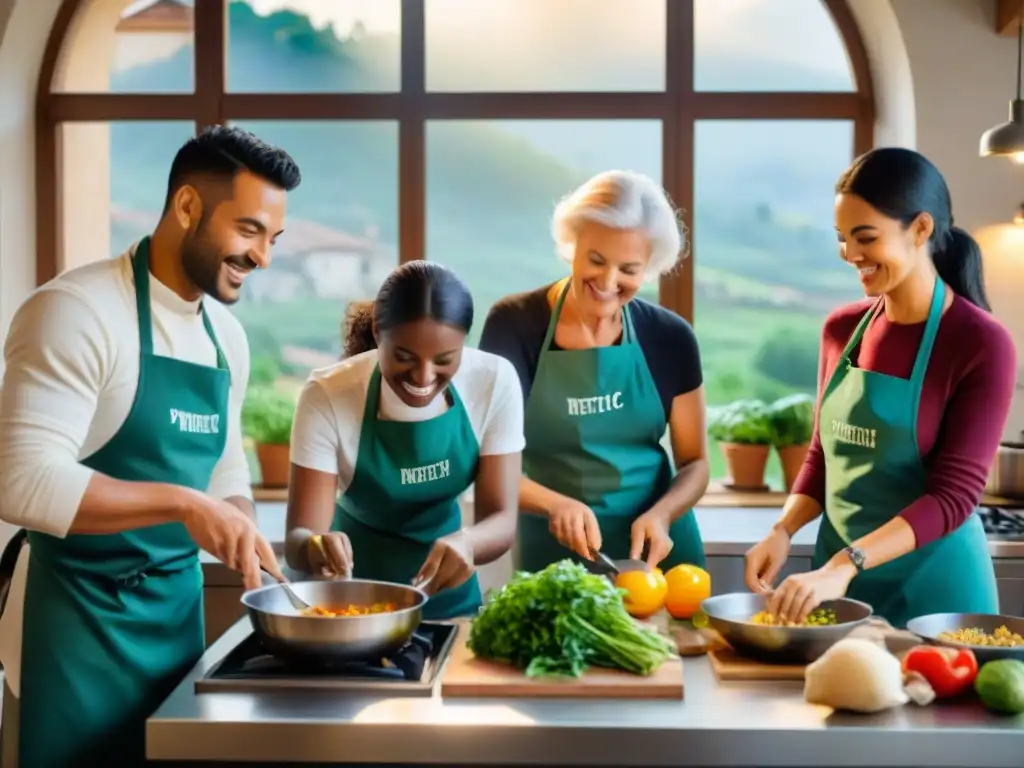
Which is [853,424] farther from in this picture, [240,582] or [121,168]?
[121,168]

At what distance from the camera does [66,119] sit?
179 inches

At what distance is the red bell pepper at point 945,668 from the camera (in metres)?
1.80

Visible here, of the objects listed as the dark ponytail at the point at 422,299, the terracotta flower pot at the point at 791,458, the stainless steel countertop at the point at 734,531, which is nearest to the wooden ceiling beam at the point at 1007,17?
the terracotta flower pot at the point at 791,458

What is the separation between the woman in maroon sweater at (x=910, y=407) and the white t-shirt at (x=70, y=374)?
4.07 ft

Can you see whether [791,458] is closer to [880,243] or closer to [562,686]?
[880,243]

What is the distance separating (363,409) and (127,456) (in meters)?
0.49

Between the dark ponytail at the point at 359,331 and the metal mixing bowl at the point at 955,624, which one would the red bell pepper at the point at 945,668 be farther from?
the dark ponytail at the point at 359,331

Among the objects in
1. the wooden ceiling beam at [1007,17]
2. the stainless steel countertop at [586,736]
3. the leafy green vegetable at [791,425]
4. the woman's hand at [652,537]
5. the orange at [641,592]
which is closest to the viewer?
the stainless steel countertop at [586,736]

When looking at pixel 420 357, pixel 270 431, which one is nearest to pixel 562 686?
pixel 420 357

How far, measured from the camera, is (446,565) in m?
2.17

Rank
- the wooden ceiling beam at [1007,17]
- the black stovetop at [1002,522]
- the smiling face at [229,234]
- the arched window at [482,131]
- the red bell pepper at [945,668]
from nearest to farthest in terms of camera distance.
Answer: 1. the red bell pepper at [945,668]
2. the smiling face at [229,234]
3. the black stovetop at [1002,522]
4. the wooden ceiling beam at [1007,17]
5. the arched window at [482,131]

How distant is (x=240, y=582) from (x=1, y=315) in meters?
1.46

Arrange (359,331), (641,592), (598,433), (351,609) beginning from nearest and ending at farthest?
(351,609) < (641,592) < (359,331) < (598,433)

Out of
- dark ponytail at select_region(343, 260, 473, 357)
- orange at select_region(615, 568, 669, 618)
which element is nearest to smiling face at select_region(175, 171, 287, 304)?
dark ponytail at select_region(343, 260, 473, 357)
